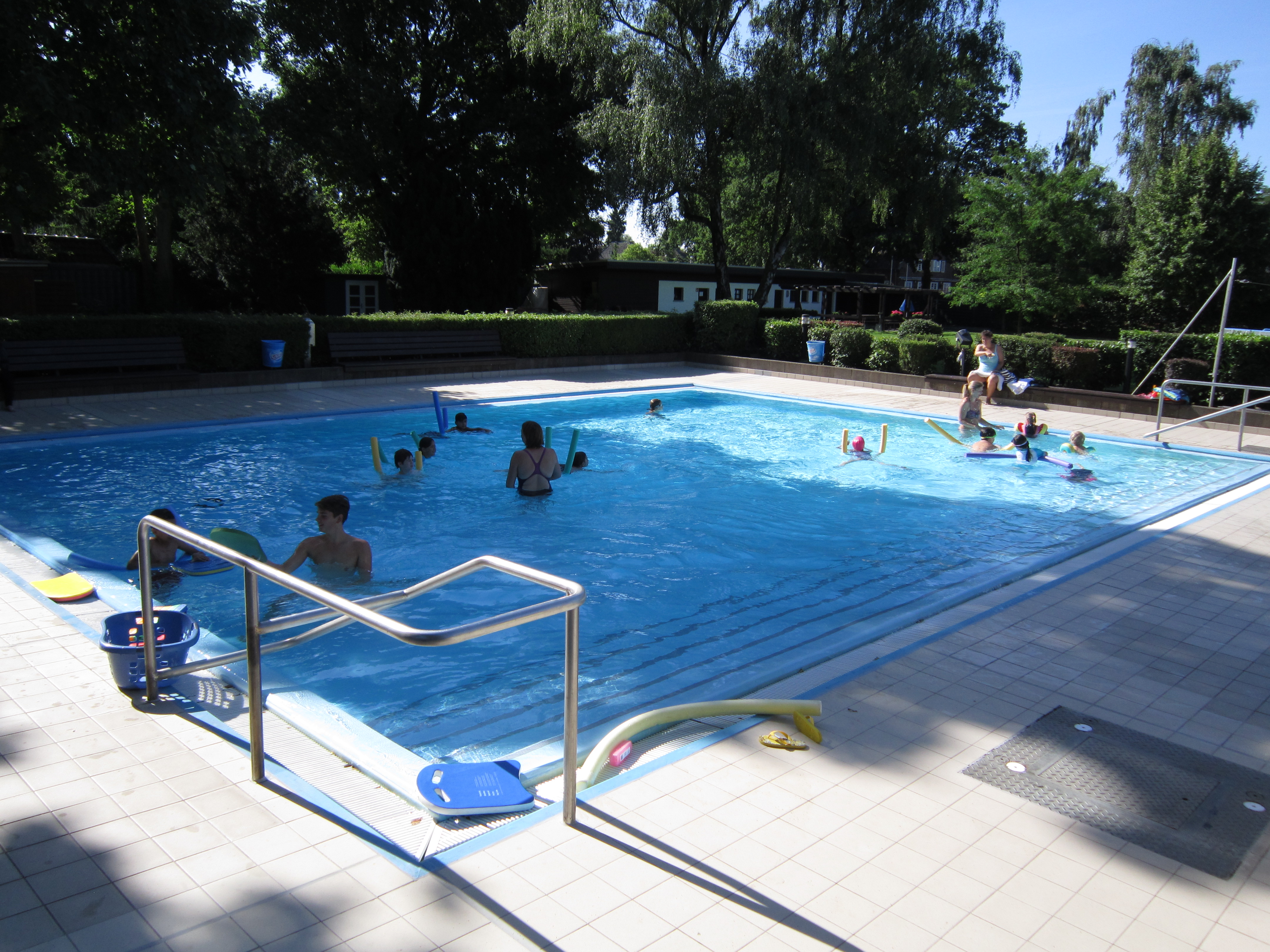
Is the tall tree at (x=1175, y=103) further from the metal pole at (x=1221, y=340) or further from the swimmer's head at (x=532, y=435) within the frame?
the swimmer's head at (x=532, y=435)

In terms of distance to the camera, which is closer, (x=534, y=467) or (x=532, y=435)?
(x=532, y=435)

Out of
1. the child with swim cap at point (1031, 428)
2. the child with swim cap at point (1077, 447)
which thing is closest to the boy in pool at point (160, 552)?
the child with swim cap at point (1031, 428)

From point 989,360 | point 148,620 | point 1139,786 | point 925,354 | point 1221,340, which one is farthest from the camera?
point 925,354

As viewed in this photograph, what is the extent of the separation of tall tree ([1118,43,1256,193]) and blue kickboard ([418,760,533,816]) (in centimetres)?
4257

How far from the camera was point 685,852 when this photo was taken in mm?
A: 3305

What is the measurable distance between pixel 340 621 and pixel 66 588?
3.29 meters

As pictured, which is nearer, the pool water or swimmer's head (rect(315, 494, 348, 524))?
the pool water

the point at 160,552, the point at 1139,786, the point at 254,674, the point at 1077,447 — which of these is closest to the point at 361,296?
the point at 1077,447

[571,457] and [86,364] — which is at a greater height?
[86,364]

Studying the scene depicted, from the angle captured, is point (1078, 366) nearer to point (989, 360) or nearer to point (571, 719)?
point (989, 360)

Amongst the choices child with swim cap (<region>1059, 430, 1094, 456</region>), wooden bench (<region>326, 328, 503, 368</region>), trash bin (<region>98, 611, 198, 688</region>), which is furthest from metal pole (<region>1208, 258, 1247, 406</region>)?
wooden bench (<region>326, 328, 503, 368</region>)

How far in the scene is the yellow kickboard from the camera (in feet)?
19.2

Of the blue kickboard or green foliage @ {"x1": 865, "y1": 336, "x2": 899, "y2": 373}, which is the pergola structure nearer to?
green foliage @ {"x1": 865, "y1": 336, "x2": 899, "y2": 373}

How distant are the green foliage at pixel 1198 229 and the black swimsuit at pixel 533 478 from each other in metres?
24.5
